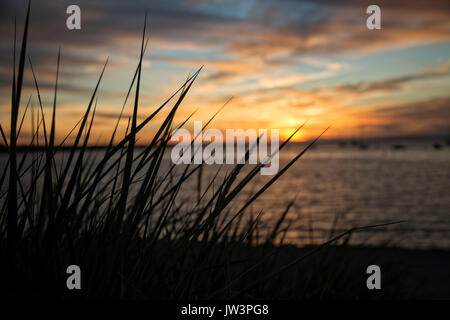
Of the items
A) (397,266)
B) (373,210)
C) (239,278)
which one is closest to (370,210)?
(373,210)

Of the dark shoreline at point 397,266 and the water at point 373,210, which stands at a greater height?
the water at point 373,210

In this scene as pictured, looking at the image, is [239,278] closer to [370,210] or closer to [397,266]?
[397,266]

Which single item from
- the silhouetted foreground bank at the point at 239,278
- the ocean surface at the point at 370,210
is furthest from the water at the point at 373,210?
the silhouetted foreground bank at the point at 239,278

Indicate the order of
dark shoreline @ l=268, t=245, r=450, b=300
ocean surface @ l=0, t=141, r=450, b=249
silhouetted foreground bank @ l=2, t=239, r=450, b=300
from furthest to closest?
ocean surface @ l=0, t=141, r=450, b=249 → dark shoreline @ l=268, t=245, r=450, b=300 → silhouetted foreground bank @ l=2, t=239, r=450, b=300

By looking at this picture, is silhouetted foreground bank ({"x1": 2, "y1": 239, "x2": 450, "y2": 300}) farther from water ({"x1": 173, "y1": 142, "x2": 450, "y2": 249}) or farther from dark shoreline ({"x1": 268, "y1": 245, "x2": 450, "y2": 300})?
water ({"x1": 173, "y1": 142, "x2": 450, "y2": 249})

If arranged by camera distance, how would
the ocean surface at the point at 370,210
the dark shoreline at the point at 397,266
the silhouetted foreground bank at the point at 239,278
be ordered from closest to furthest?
1. the silhouetted foreground bank at the point at 239,278
2. the dark shoreline at the point at 397,266
3. the ocean surface at the point at 370,210

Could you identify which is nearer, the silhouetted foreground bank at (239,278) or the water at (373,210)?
the silhouetted foreground bank at (239,278)

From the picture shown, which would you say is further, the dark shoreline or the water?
the water

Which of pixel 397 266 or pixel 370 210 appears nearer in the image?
pixel 397 266

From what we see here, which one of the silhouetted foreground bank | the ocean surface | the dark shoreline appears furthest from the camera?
the ocean surface

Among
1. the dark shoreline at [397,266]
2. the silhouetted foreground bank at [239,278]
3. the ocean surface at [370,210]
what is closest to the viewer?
the silhouetted foreground bank at [239,278]

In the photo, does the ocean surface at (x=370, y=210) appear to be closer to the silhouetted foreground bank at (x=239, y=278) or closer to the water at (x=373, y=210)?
the water at (x=373, y=210)

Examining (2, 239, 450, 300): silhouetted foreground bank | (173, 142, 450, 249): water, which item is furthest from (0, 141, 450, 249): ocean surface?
(2, 239, 450, 300): silhouetted foreground bank
